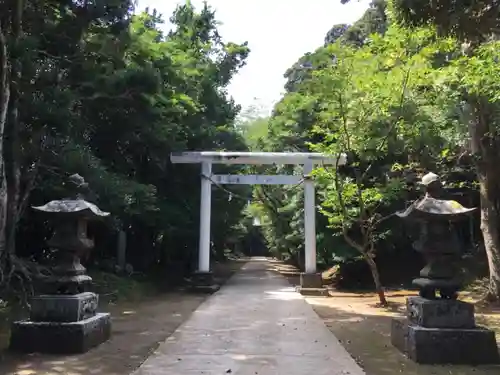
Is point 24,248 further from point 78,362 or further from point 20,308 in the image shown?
point 78,362

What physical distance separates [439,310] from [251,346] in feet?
8.91

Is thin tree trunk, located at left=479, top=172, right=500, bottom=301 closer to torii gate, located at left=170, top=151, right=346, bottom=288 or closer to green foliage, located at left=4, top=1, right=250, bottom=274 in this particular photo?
torii gate, located at left=170, top=151, right=346, bottom=288

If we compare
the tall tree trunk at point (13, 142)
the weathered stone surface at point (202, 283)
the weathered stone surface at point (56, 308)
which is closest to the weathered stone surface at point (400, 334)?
the weathered stone surface at point (56, 308)

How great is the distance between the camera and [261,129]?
29203 mm

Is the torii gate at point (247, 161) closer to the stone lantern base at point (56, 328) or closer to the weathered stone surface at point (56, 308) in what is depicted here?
the stone lantern base at point (56, 328)

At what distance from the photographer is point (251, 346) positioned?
770 cm

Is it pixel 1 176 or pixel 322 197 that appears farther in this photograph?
pixel 322 197

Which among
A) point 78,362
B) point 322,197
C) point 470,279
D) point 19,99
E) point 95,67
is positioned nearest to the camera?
point 78,362

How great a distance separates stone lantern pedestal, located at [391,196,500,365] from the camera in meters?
6.74

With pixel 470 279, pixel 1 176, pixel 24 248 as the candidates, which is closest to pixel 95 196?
pixel 1 176

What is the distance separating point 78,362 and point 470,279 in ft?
43.9

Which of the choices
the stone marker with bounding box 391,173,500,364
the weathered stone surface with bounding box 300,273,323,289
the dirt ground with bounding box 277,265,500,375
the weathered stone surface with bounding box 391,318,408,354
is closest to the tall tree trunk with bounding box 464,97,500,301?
the dirt ground with bounding box 277,265,500,375

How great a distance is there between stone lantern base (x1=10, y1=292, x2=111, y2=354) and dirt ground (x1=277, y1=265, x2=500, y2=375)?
3813mm

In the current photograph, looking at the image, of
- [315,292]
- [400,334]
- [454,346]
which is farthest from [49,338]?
[315,292]
